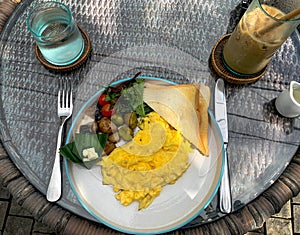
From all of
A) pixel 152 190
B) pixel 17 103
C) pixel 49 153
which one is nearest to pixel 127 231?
pixel 152 190

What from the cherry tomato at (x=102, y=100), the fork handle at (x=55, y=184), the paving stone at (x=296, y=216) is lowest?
the paving stone at (x=296, y=216)

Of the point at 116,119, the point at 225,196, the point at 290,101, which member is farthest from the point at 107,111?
the point at 290,101

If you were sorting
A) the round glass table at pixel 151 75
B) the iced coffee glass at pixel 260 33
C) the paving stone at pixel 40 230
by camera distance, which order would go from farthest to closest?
1. the paving stone at pixel 40 230
2. the round glass table at pixel 151 75
3. the iced coffee glass at pixel 260 33

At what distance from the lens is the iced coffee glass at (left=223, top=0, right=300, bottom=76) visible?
0.78 meters

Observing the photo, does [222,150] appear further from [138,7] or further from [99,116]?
[138,7]

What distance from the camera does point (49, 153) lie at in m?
0.87

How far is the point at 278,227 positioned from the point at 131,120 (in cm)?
97

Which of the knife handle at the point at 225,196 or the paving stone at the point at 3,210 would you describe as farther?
the paving stone at the point at 3,210

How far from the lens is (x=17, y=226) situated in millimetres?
1436

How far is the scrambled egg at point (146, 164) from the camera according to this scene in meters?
0.80

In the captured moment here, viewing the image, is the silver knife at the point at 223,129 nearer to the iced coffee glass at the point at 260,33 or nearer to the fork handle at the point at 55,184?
the iced coffee glass at the point at 260,33

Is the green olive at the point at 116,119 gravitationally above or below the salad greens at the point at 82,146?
above

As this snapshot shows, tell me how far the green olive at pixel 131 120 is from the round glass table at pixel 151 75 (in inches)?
5.5

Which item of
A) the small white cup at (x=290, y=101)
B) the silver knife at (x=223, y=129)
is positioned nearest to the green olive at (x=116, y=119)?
the silver knife at (x=223, y=129)
